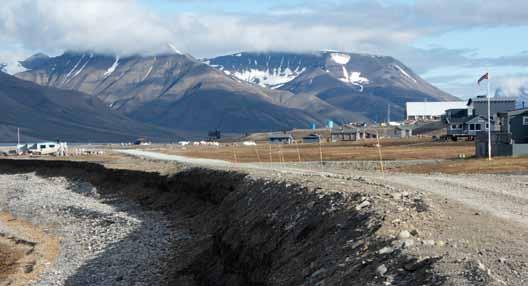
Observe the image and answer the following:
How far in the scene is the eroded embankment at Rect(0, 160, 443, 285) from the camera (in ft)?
58.4

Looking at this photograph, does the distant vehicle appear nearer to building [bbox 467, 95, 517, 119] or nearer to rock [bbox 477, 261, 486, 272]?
building [bbox 467, 95, 517, 119]

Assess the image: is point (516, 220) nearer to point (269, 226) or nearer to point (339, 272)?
point (339, 272)

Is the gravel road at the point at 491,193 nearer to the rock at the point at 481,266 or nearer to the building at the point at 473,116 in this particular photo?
the rock at the point at 481,266

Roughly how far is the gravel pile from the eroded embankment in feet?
3.72

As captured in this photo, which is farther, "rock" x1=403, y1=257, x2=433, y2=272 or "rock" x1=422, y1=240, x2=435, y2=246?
"rock" x1=422, y1=240, x2=435, y2=246

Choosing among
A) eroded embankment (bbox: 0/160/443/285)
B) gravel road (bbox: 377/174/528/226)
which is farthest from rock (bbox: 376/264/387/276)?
gravel road (bbox: 377/174/528/226)

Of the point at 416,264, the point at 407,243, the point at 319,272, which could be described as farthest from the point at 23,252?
the point at 416,264

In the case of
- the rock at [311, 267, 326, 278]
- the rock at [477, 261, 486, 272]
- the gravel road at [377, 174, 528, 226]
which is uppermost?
the rock at [477, 261, 486, 272]

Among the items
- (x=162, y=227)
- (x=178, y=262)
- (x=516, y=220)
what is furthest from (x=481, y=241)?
(x=162, y=227)

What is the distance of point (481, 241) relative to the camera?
61.1 feet

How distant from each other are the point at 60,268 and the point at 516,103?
134209 mm

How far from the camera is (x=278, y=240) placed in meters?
25.9

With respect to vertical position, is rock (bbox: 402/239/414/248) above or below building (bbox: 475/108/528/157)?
below

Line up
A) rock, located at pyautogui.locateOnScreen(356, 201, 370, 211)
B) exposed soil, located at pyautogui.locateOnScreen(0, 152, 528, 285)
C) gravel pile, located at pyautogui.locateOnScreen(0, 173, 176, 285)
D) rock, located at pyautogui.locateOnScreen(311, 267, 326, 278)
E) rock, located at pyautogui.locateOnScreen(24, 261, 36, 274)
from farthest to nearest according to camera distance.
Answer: rock, located at pyautogui.locateOnScreen(24, 261, 36, 274) < gravel pile, located at pyautogui.locateOnScreen(0, 173, 176, 285) < rock, located at pyautogui.locateOnScreen(356, 201, 370, 211) < rock, located at pyautogui.locateOnScreen(311, 267, 326, 278) < exposed soil, located at pyautogui.locateOnScreen(0, 152, 528, 285)
